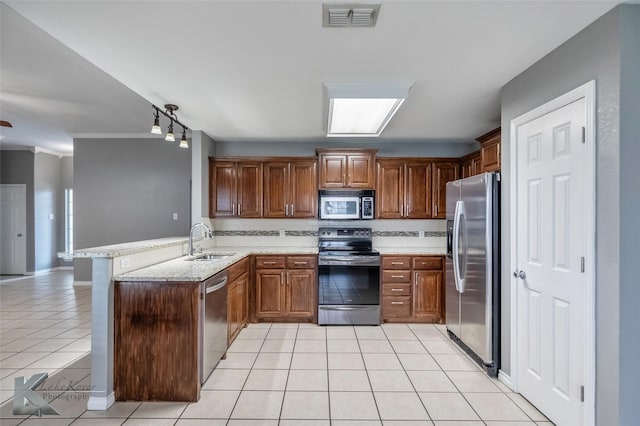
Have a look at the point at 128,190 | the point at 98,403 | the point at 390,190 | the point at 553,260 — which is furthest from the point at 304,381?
the point at 128,190

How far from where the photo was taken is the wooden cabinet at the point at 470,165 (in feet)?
13.1

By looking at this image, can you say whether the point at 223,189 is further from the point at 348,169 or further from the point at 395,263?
the point at 395,263

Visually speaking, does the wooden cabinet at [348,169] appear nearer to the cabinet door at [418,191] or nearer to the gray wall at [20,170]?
the cabinet door at [418,191]

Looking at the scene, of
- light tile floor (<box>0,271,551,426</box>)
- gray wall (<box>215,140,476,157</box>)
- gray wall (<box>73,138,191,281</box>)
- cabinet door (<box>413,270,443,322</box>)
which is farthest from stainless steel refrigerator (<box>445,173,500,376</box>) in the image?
gray wall (<box>73,138,191,281</box>)

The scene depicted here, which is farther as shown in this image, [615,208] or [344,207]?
[344,207]

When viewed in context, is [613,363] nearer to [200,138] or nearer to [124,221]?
[200,138]

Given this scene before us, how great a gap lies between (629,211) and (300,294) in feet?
10.7

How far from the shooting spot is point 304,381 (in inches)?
106

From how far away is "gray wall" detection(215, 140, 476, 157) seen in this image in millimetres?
4777

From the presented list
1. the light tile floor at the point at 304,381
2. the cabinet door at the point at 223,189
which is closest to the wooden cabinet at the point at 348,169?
the cabinet door at the point at 223,189

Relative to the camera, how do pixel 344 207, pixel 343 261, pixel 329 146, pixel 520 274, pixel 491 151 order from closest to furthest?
pixel 520 274 → pixel 491 151 → pixel 343 261 → pixel 344 207 → pixel 329 146

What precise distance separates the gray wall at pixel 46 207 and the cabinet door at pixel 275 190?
574 cm

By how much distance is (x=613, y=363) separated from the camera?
5.63 ft

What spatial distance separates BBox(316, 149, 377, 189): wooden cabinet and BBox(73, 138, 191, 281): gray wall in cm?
266
